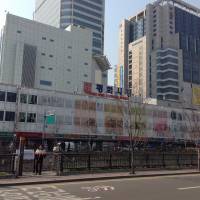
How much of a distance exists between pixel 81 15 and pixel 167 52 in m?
44.3

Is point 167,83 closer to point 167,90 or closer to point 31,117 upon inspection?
point 167,90

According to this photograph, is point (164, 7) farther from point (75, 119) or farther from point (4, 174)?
point (4, 174)

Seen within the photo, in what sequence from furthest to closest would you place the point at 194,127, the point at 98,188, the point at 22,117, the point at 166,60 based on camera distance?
the point at 166,60
the point at 22,117
the point at 194,127
the point at 98,188

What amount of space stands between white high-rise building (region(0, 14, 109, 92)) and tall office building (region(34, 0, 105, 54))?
14266 mm

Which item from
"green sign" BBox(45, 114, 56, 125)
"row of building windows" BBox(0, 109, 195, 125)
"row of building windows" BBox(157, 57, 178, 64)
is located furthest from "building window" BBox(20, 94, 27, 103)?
"row of building windows" BBox(157, 57, 178, 64)

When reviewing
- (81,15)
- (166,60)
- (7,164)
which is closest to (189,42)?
(166,60)

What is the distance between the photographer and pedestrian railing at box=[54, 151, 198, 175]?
21.0 metres

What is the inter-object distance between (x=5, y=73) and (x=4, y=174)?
319 feet

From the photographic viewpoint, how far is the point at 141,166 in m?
25.4

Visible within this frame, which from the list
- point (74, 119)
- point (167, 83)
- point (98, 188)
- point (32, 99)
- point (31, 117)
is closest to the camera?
point (98, 188)

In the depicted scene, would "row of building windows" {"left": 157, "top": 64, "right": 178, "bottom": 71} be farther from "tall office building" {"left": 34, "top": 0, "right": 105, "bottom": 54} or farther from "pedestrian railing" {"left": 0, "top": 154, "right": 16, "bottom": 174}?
"pedestrian railing" {"left": 0, "top": 154, "right": 16, "bottom": 174}

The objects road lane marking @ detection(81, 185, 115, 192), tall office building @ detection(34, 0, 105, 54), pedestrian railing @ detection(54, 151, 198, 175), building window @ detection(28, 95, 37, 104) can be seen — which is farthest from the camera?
tall office building @ detection(34, 0, 105, 54)

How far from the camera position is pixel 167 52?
526ft

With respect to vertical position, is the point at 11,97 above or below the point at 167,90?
below
